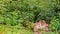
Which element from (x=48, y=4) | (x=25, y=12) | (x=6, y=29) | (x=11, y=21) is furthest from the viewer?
(x=48, y=4)

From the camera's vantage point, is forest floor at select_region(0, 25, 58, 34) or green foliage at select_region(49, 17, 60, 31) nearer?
forest floor at select_region(0, 25, 58, 34)

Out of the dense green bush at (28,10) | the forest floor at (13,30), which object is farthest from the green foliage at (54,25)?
the forest floor at (13,30)

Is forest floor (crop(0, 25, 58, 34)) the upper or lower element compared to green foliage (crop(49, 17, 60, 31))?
upper

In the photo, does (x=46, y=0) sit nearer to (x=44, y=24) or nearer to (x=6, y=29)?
(x=44, y=24)

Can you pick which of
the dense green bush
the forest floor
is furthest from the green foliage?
the forest floor

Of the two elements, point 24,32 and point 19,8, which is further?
point 19,8

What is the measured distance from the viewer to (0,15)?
8703mm

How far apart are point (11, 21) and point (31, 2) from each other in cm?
171

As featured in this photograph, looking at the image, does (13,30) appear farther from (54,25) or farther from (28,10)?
(28,10)

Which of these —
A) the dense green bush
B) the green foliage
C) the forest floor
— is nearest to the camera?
the forest floor

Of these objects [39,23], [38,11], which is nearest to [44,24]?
[39,23]

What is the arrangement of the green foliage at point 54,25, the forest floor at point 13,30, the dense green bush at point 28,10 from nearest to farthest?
the forest floor at point 13,30, the green foliage at point 54,25, the dense green bush at point 28,10

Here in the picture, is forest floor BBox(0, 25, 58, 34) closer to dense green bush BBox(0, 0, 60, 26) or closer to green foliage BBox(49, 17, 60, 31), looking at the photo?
dense green bush BBox(0, 0, 60, 26)

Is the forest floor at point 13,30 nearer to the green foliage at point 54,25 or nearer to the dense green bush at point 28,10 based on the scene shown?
the dense green bush at point 28,10
